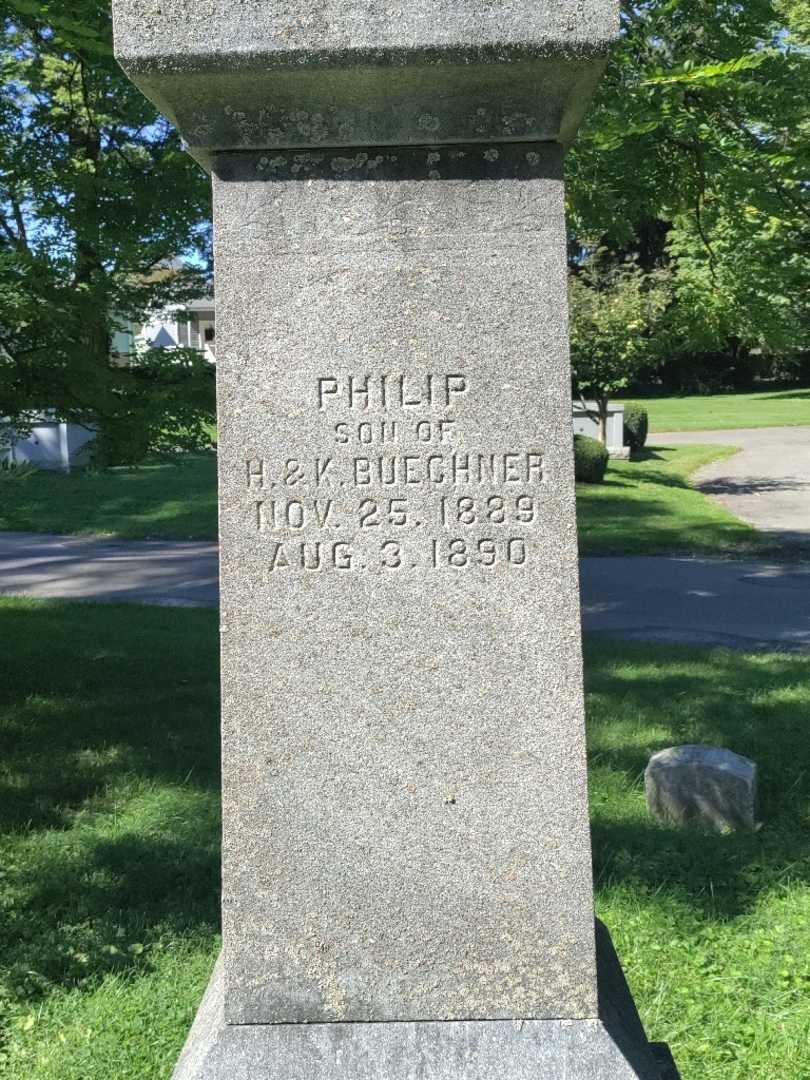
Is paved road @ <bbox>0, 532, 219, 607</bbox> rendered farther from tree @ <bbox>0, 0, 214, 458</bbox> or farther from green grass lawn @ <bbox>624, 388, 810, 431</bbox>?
green grass lawn @ <bbox>624, 388, 810, 431</bbox>

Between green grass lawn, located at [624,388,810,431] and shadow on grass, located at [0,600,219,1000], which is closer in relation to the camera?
shadow on grass, located at [0,600,219,1000]

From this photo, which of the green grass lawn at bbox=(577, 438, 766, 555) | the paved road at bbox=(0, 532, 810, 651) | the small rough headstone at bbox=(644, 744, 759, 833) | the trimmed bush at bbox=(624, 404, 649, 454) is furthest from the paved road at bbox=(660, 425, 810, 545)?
the small rough headstone at bbox=(644, 744, 759, 833)

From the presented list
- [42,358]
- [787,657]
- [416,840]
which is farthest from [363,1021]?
[787,657]

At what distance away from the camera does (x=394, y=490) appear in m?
2.50

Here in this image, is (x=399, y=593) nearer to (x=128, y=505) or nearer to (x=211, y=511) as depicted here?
(x=211, y=511)

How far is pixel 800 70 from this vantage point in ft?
22.5

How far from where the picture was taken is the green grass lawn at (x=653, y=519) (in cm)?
1422

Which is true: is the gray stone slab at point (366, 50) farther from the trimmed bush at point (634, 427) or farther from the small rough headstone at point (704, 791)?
the trimmed bush at point (634, 427)

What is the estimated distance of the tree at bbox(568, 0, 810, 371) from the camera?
20.5ft

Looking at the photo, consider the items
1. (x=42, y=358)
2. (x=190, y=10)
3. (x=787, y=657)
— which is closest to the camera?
(x=190, y=10)

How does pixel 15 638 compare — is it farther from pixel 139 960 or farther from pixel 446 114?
pixel 446 114

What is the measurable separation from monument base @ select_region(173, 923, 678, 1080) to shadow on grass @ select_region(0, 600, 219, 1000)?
1.79 meters

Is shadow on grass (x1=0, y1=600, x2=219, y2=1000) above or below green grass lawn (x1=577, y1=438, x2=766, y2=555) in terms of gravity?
below

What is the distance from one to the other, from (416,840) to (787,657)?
6.90m
